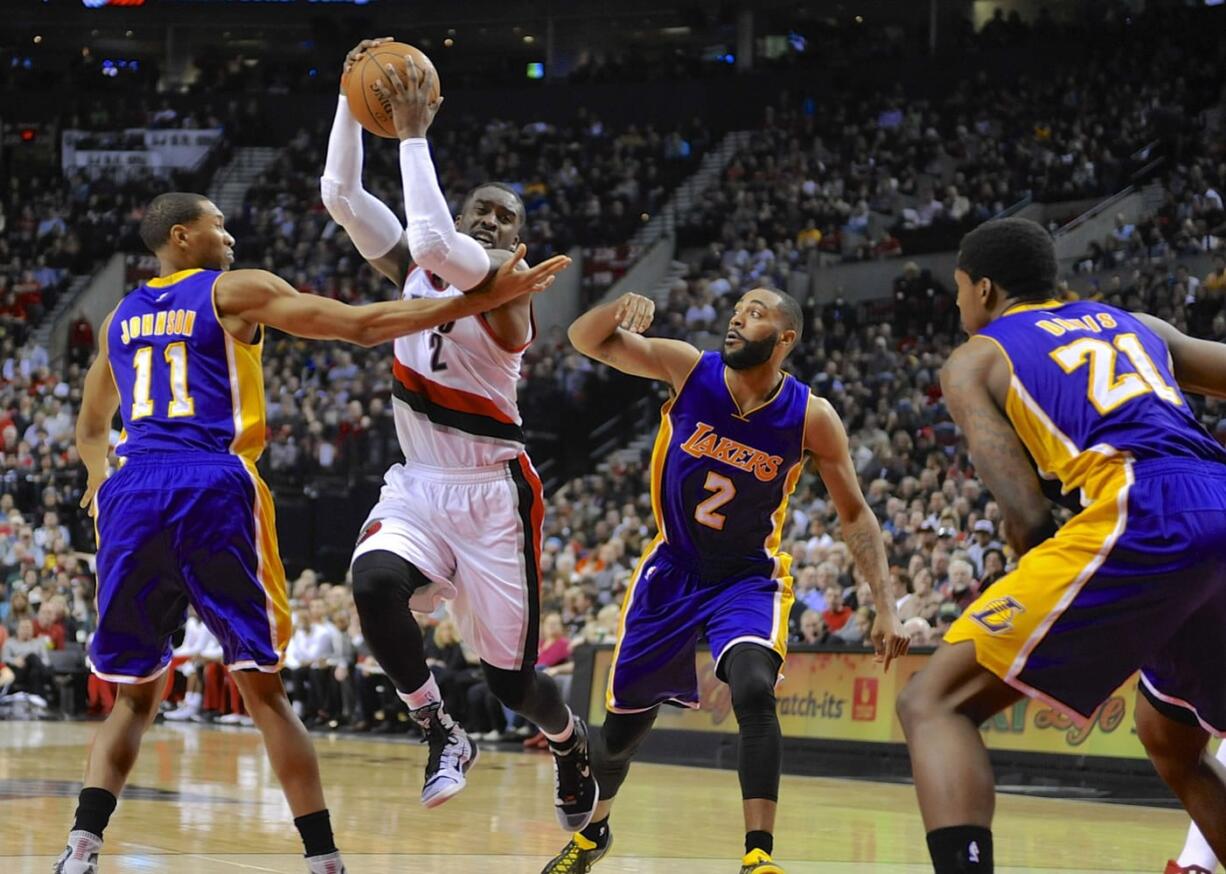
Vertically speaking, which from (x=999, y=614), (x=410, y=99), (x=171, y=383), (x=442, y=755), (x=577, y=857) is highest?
(x=410, y=99)

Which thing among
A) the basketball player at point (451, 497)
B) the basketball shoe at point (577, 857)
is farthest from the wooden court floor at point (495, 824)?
the basketball player at point (451, 497)

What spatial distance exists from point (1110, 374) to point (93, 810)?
3521 millimetres

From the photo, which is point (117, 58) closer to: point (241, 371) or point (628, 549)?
point (628, 549)

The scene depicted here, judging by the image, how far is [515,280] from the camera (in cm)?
534

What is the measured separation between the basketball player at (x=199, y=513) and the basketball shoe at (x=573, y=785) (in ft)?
3.81

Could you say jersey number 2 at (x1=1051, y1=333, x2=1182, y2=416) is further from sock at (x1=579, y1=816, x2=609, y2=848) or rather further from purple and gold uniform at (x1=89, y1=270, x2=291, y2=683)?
sock at (x1=579, y1=816, x2=609, y2=848)

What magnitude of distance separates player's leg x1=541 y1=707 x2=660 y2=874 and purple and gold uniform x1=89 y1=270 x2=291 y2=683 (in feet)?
5.04

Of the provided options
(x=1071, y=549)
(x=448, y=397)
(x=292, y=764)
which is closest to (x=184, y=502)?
(x=292, y=764)

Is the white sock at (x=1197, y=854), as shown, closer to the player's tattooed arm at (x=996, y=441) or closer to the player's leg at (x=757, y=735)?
the player's leg at (x=757, y=735)

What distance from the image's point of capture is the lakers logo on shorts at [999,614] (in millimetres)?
4277

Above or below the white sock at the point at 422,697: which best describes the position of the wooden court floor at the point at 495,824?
below

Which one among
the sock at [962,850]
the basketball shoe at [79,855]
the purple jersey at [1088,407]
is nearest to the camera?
the sock at [962,850]

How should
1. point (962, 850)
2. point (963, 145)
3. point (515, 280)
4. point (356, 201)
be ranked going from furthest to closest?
point (963, 145)
point (356, 201)
point (515, 280)
point (962, 850)

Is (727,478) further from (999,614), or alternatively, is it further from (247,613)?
(999,614)
